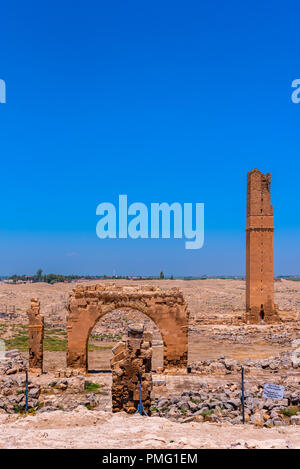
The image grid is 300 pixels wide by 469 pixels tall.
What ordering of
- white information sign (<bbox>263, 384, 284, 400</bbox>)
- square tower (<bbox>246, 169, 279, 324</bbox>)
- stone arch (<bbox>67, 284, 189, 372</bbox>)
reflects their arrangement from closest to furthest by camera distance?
white information sign (<bbox>263, 384, 284, 400</bbox>)
stone arch (<bbox>67, 284, 189, 372</bbox>)
square tower (<bbox>246, 169, 279, 324</bbox>)

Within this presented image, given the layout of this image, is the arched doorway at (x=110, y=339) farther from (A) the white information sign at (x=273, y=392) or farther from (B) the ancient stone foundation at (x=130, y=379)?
(A) the white information sign at (x=273, y=392)

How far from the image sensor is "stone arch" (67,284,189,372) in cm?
1758

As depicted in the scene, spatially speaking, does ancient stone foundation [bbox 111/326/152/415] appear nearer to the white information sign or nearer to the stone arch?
the white information sign

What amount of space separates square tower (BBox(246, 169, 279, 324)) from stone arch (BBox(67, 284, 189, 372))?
1997cm

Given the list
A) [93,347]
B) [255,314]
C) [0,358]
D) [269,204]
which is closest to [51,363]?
[0,358]

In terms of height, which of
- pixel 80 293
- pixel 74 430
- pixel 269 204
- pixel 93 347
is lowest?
pixel 93 347

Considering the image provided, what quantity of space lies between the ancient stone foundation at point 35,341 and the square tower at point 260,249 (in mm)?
22446

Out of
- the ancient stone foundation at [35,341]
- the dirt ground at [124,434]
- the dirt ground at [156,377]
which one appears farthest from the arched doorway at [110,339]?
the dirt ground at [124,434]

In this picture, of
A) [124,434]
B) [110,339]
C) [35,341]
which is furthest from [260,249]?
[124,434]

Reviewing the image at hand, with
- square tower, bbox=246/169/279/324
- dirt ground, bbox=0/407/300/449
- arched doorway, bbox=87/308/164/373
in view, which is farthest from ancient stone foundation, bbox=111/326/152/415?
square tower, bbox=246/169/279/324
